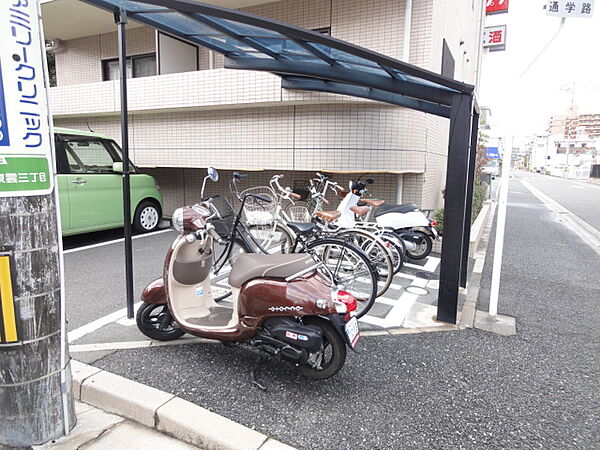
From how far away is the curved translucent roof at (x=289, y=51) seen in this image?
9.12 ft

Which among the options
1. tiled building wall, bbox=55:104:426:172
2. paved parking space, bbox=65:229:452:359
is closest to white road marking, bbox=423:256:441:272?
paved parking space, bbox=65:229:452:359

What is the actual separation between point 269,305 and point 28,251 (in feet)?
4.65

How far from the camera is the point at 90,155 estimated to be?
684cm

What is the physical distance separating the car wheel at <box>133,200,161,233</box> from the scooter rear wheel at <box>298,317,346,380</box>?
599 cm

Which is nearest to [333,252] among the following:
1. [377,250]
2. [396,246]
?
[377,250]

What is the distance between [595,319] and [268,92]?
5736mm

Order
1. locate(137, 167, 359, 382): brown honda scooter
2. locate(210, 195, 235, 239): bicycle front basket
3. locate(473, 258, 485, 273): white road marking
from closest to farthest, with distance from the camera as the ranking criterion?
locate(137, 167, 359, 382): brown honda scooter → locate(210, 195, 235, 239): bicycle front basket → locate(473, 258, 485, 273): white road marking

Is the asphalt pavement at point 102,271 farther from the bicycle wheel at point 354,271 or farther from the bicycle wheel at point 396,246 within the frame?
the bicycle wheel at point 396,246

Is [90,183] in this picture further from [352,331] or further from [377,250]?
[352,331]

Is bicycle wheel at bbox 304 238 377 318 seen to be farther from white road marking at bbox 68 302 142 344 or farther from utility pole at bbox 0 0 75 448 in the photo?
utility pole at bbox 0 0 75 448

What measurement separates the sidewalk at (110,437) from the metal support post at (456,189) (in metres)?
2.64

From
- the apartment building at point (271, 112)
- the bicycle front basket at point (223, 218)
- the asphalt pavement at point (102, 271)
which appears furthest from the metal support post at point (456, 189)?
the asphalt pavement at point (102, 271)

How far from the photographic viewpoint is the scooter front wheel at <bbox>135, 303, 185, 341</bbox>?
3.32 metres

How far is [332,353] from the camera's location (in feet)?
8.97
